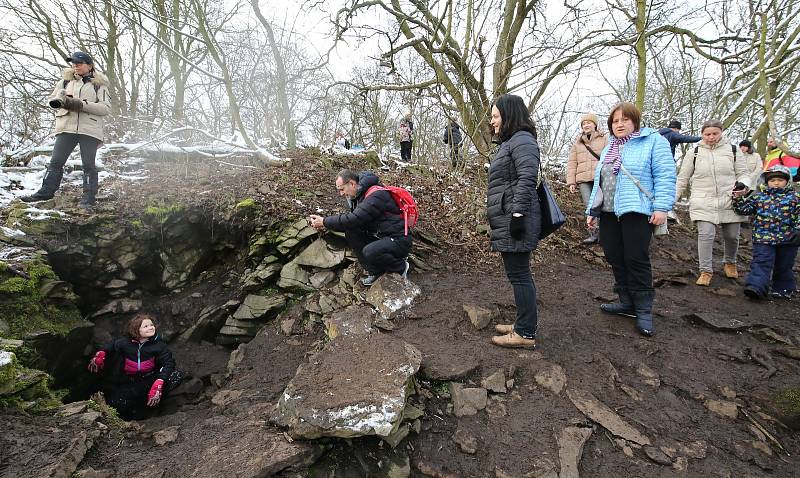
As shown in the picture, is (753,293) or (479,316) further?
(753,293)

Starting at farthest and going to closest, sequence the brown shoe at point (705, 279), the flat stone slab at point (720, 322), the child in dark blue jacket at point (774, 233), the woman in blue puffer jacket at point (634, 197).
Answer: the brown shoe at point (705, 279) → the child in dark blue jacket at point (774, 233) → the flat stone slab at point (720, 322) → the woman in blue puffer jacket at point (634, 197)

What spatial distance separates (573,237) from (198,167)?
6993 millimetres

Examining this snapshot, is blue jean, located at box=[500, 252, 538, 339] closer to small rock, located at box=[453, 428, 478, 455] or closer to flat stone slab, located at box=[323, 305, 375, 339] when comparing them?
small rock, located at box=[453, 428, 478, 455]

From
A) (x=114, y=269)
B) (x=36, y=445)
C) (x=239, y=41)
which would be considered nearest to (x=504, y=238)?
(x=36, y=445)

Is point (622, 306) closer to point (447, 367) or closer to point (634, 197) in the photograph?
point (634, 197)

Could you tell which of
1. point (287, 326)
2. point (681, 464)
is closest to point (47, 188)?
point (287, 326)

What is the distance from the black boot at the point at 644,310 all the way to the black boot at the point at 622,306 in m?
0.23

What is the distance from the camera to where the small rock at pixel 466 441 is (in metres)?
2.30

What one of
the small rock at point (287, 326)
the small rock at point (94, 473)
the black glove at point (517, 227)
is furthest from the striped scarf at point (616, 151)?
the small rock at point (94, 473)

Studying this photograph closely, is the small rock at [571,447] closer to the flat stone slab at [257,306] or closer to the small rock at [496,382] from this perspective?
the small rock at [496,382]

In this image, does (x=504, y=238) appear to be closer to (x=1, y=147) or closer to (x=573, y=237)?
(x=573, y=237)

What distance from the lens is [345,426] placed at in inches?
88.0

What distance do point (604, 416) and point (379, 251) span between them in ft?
8.34

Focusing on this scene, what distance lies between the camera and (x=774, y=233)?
414cm
